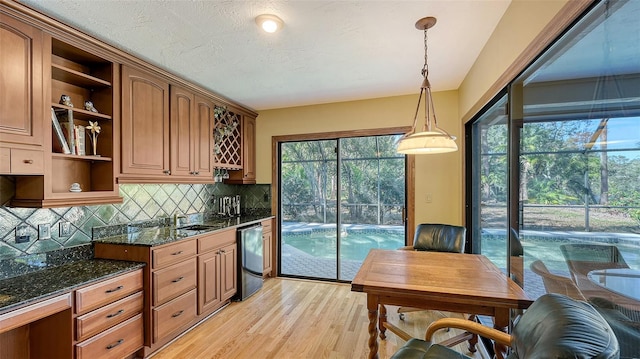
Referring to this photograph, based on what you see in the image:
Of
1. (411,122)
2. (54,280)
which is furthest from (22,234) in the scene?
(411,122)

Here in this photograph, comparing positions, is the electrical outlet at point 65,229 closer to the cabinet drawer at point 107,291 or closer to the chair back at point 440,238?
the cabinet drawer at point 107,291

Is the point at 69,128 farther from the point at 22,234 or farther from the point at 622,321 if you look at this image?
the point at 622,321

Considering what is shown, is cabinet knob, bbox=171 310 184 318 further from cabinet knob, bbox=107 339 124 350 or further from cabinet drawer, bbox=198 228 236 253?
cabinet drawer, bbox=198 228 236 253

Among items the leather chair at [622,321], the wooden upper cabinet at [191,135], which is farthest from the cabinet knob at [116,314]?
the leather chair at [622,321]

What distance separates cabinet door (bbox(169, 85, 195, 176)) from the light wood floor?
1.61 metres

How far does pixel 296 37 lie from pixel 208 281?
246 cm

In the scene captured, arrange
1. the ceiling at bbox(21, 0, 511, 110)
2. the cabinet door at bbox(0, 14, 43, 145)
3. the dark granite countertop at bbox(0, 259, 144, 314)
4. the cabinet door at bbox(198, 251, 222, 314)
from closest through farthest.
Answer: the dark granite countertop at bbox(0, 259, 144, 314) → the cabinet door at bbox(0, 14, 43, 145) → the ceiling at bbox(21, 0, 511, 110) → the cabinet door at bbox(198, 251, 222, 314)

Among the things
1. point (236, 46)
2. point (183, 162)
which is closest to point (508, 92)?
point (236, 46)

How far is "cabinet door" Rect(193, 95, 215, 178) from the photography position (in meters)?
3.18

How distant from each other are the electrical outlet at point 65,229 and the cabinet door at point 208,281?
3.41 feet

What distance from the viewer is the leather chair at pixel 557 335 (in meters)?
0.85

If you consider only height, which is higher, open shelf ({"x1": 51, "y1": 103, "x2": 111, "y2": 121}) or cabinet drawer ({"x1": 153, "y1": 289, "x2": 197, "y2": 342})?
open shelf ({"x1": 51, "y1": 103, "x2": 111, "y2": 121})

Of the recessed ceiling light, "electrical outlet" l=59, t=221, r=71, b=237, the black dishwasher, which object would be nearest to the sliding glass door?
the black dishwasher

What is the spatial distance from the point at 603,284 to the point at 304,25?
2.11 meters
